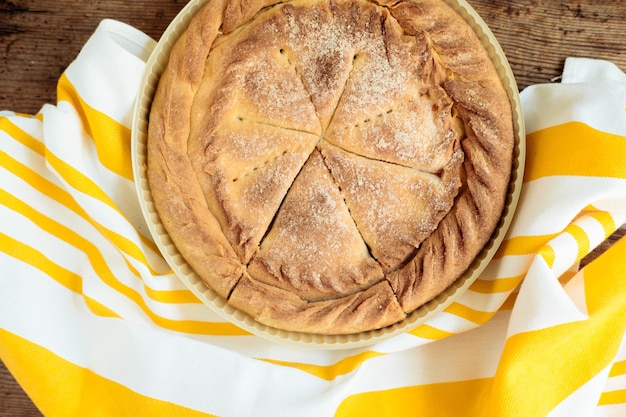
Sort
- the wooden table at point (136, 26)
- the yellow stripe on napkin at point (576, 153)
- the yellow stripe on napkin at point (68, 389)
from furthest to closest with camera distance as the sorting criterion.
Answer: the wooden table at point (136, 26) → the yellow stripe on napkin at point (68, 389) → the yellow stripe on napkin at point (576, 153)

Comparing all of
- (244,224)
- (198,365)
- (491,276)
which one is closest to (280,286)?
(244,224)

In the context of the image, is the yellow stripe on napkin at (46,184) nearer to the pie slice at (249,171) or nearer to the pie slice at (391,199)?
the pie slice at (249,171)

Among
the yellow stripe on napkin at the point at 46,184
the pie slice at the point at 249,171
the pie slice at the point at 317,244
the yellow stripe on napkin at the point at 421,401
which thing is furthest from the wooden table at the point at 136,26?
the yellow stripe on napkin at the point at 421,401

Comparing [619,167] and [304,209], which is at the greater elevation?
[619,167]

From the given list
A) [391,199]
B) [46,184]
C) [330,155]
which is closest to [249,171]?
[330,155]

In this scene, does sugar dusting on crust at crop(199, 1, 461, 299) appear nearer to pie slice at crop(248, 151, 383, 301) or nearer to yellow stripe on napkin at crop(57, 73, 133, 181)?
pie slice at crop(248, 151, 383, 301)

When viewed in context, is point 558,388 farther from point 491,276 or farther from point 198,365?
point 198,365

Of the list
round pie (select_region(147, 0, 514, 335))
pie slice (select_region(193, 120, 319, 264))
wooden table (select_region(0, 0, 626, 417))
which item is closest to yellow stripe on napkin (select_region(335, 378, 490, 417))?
round pie (select_region(147, 0, 514, 335))
